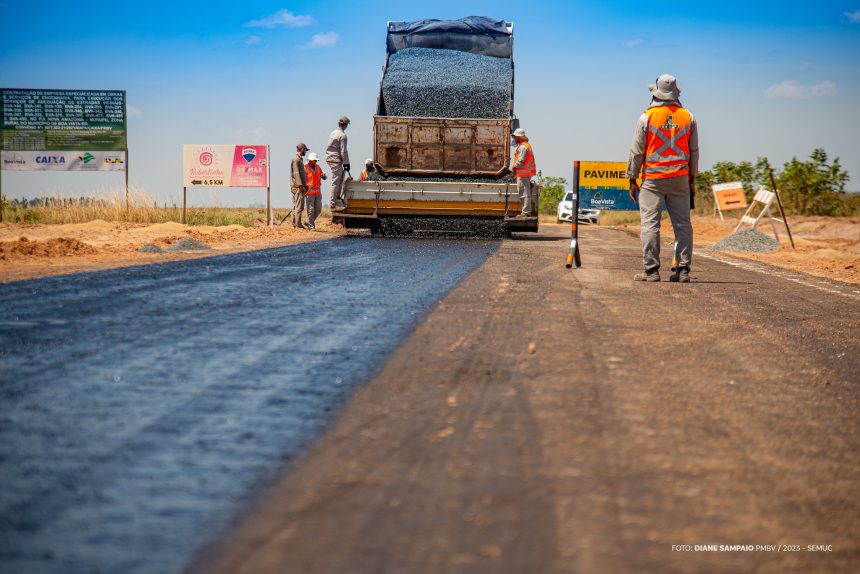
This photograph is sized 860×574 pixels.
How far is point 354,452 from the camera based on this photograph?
10.4ft

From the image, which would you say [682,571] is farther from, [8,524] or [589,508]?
[8,524]

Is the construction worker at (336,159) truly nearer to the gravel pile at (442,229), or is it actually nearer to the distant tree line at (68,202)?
the gravel pile at (442,229)

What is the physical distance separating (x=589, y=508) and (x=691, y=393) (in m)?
1.80

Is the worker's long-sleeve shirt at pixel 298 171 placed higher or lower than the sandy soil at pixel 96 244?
higher

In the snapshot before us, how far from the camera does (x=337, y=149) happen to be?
66.6 ft

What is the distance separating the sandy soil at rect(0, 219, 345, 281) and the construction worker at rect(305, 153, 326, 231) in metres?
0.52

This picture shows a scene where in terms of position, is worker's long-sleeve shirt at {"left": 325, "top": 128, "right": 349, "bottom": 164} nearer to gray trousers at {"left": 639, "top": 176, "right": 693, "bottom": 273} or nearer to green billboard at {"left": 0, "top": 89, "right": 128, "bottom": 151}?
green billboard at {"left": 0, "top": 89, "right": 128, "bottom": 151}

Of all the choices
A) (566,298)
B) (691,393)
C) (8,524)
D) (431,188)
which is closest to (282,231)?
(431,188)

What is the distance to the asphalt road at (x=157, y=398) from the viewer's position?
2457mm

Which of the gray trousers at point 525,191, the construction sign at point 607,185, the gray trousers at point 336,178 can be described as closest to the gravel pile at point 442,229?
the gray trousers at point 336,178

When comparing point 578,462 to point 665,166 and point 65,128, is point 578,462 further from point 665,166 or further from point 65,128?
point 65,128

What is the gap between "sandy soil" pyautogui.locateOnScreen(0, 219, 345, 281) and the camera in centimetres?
1063

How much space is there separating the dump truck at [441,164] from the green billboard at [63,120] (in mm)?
9226

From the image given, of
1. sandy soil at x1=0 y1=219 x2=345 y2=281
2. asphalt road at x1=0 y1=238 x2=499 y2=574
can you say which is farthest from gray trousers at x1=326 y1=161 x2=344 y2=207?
asphalt road at x1=0 y1=238 x2=499 y2=574
